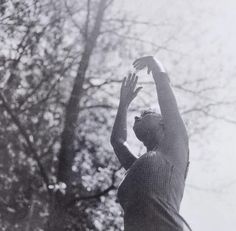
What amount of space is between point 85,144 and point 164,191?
880 cm

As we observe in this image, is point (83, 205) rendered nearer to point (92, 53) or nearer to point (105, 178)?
point (105, 178)

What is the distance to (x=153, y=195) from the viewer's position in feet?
8.37

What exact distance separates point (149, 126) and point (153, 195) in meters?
0.45

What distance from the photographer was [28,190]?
11.2 metres

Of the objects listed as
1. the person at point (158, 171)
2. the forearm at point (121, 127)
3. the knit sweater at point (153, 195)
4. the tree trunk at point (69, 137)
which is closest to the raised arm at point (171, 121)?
the person at point (158, 171)

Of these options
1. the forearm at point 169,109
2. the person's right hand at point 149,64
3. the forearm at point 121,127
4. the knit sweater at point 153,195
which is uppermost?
the person's right hand at point 149,64

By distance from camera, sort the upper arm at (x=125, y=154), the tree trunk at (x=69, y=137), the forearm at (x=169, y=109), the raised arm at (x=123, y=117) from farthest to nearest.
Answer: the tree trunk at (x=69, y=137), the raised arm at (x=123, y=117), the upper arm at (x=125, y=154), the forearm at (x=169, y=109)

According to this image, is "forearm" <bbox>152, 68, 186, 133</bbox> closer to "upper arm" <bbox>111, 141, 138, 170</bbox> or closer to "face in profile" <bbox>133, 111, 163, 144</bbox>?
"face in profile" <bbox>133, 111, 163, 144</bbox>

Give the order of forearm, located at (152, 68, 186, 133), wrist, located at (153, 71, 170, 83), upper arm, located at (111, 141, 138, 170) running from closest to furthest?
forearm, located at (152, 68, 186, 133) < wrist, located at (153, 71, 170, 83) < upper arm, located at (111, 141, 138, 170)

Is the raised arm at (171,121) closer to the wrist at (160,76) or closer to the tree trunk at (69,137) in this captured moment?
the wrist at (160,76)

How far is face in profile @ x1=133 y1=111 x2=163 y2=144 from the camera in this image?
284 centimetres

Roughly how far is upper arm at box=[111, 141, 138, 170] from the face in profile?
208 mm

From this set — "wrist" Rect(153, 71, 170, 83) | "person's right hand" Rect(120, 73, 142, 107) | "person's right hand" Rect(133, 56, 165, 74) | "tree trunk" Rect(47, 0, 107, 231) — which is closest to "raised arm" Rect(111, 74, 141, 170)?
"person's right hand" Rect(120, 73, 142, 107)

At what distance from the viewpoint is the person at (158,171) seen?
2504mm
